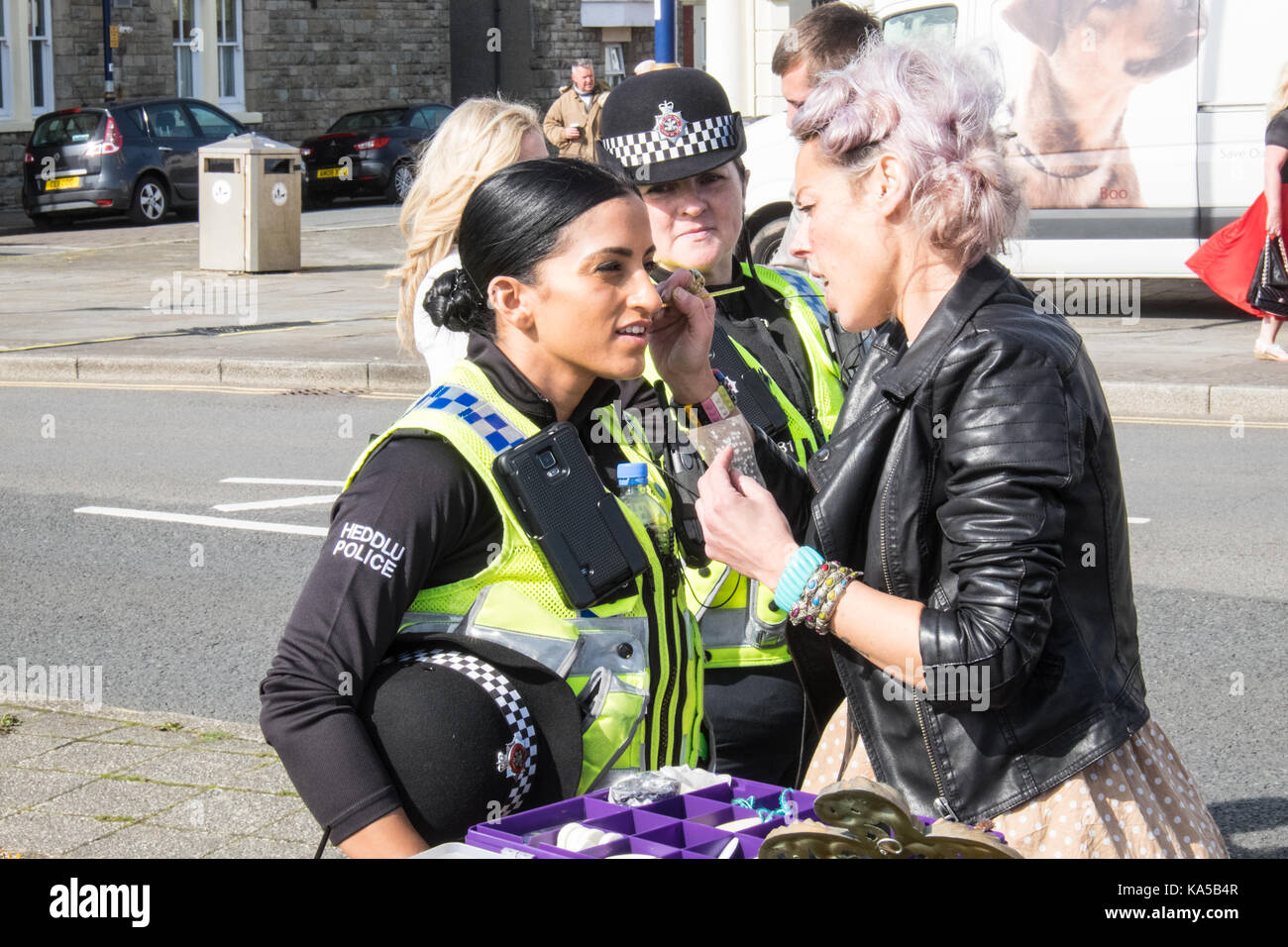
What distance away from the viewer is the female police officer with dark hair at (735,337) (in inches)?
125

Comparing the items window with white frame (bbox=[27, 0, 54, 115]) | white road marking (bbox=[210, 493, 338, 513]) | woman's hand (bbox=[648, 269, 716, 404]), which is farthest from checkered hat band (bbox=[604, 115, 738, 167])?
window with white frame (bbox=[27, 0, 54, 115])

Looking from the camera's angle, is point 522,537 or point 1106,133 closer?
point 522,537

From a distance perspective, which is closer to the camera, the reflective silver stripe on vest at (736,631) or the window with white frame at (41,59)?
the reflective silver stripe on vest at (736,631)

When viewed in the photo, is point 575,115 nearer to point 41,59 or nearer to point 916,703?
point 41,59

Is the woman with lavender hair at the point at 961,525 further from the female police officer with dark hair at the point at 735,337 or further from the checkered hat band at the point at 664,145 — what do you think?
the checkered hat band at the point at 664,145

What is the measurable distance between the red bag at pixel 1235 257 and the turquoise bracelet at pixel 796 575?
9.09 meters

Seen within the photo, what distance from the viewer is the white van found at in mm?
11938

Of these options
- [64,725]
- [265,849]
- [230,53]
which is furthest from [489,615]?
[230,53]

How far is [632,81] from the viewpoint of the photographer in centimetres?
371

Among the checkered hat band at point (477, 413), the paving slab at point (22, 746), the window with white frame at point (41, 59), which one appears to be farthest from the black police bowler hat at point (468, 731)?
the window with white frame at point (41, 59)

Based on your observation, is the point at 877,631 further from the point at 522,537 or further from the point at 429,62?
the point at 429,62

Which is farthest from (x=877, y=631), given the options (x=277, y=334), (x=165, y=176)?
(x=165, y=176)

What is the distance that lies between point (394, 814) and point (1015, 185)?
129 cm

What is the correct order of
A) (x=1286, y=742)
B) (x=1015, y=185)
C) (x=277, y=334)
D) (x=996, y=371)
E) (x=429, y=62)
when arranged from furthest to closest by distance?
(x=429, y=62) < (x=277, y=334) < (x=1286, y=742) < (x=1015, y=185) < (x=996, y=371)
